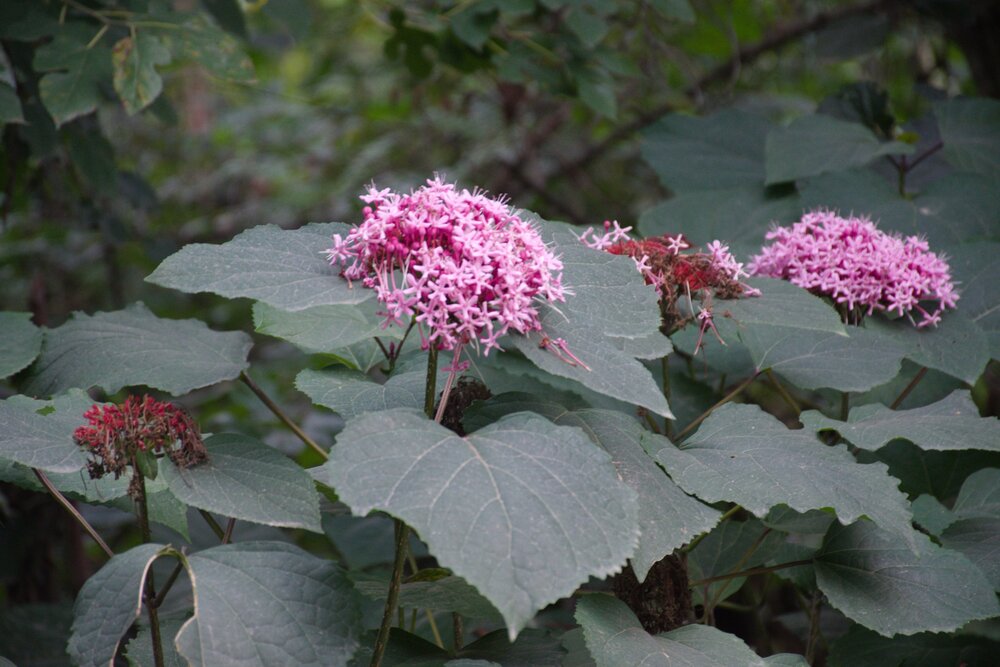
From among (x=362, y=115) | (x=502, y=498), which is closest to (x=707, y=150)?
(x=502, y=498)

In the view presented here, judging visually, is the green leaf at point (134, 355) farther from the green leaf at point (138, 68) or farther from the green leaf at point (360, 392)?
the green leaf at point (138, 68)

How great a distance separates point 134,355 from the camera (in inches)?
61.5

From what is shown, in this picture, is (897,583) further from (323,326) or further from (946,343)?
(323,326)

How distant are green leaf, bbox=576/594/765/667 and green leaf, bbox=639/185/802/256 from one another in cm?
116

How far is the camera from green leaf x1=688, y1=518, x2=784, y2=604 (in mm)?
1693

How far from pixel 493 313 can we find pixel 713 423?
1.73ft

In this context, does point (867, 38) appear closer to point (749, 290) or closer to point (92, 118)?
point (749, 290)

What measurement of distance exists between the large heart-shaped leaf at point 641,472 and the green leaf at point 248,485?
0.27 metres

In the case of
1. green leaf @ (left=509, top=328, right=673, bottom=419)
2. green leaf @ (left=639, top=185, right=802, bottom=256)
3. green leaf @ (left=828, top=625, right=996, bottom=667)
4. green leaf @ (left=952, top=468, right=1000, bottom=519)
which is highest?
green leaf @ (left=509, top=328, right=673, bottom=419)

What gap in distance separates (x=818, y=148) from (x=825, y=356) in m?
0.85

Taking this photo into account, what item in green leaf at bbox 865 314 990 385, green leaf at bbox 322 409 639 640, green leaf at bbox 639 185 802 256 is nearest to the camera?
green leaf at bbox 322 409 639 640

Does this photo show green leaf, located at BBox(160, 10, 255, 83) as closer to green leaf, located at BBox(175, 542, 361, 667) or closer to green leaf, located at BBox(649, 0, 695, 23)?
green leaf, located at BBox(649, 0, 695, 23)

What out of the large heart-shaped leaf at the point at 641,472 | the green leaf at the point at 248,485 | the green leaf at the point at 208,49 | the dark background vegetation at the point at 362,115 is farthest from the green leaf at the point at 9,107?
the large heart-shaped leaf at the point at 641,472

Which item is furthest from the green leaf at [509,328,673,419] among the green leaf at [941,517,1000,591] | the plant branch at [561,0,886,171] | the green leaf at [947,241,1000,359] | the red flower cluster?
the plant branch at [561,0,886,171]
